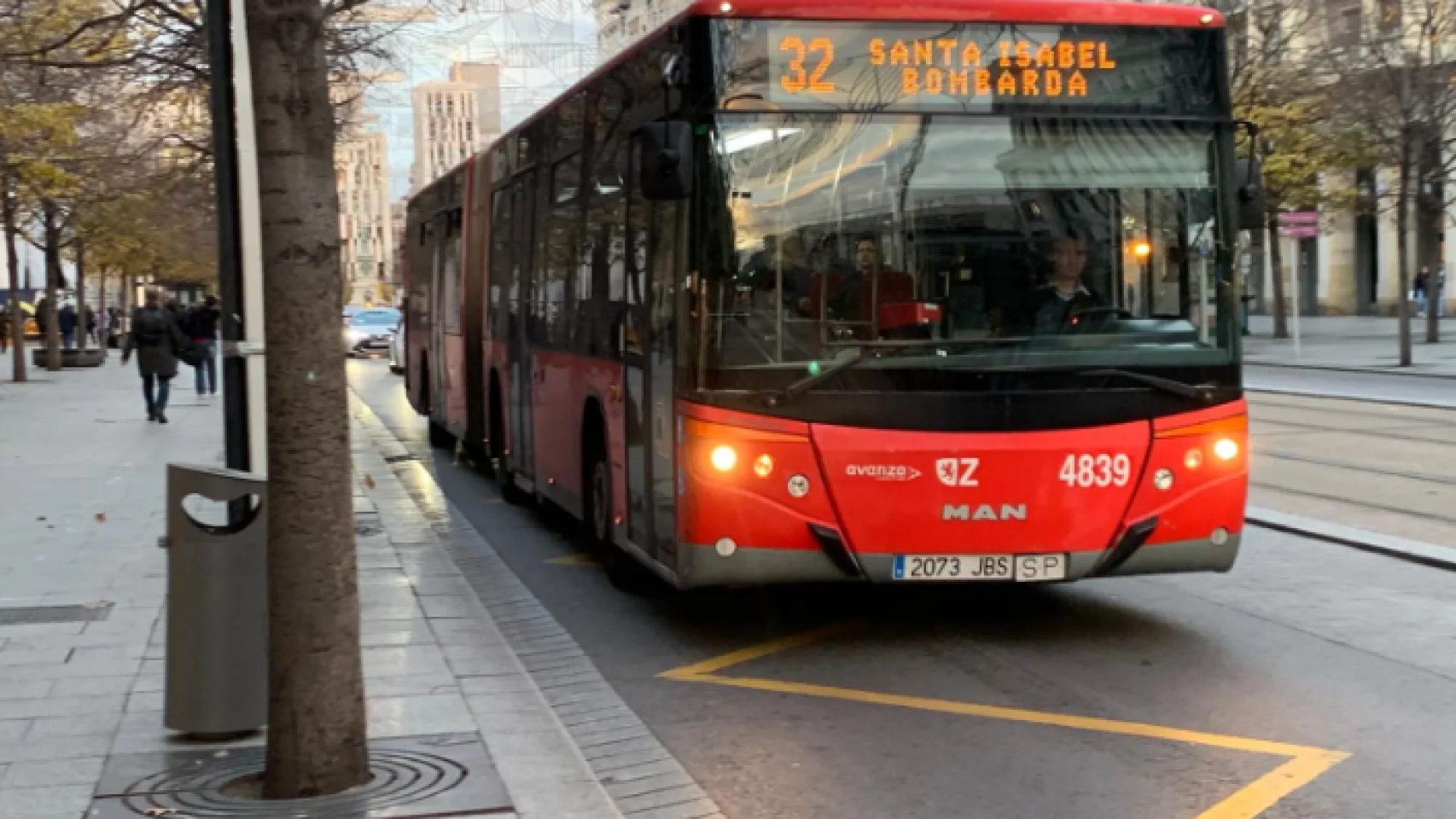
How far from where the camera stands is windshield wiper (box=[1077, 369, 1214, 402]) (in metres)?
7.73

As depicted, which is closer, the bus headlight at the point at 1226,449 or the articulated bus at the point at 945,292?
the articulated bus at the point at 945,292

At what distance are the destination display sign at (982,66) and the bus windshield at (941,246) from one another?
0.11 meters

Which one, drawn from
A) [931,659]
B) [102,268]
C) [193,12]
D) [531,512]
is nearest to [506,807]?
[931,659]

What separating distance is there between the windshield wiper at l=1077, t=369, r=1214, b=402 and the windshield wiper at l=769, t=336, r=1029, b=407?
0.40m

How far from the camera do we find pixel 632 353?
28.6 ft

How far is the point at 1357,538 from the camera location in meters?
10.9

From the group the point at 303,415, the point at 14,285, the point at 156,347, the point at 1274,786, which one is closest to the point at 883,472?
the point at 1274,786

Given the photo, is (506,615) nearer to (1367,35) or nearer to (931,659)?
(931,659)

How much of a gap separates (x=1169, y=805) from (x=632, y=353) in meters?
4.15

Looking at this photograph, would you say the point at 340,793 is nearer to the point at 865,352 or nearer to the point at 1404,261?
the point at 865,352

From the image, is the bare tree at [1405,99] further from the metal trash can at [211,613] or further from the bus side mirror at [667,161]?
the metal trash can at [211,613]

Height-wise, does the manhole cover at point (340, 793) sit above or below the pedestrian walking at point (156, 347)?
below

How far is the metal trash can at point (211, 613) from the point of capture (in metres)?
6.07

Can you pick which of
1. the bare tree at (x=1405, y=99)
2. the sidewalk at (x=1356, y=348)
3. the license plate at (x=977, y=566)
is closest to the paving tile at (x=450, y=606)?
the license plate at (x=977, y=566)
